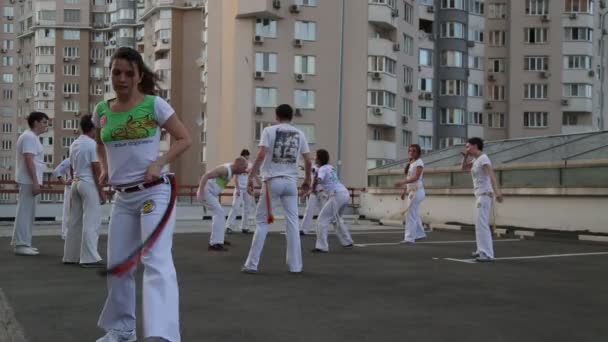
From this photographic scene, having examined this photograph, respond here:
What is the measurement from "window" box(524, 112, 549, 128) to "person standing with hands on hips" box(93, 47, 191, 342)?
73186mm

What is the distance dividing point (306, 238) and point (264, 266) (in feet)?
22.1

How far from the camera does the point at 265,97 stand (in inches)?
2295

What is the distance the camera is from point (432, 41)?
2805 inches

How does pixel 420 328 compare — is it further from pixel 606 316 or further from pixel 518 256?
pixel 518 256

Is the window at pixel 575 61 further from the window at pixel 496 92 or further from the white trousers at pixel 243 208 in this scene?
the white trousers at pixel 243 208

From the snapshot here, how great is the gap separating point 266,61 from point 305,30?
3771mm

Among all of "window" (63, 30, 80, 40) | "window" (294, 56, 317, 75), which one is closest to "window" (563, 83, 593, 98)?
"window" (294, 56, 317, 75)

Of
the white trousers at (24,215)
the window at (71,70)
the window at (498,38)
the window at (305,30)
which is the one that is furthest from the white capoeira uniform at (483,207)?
the window at (71,70)

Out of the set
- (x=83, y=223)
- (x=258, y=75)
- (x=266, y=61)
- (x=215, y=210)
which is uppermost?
(x=266, y=61)

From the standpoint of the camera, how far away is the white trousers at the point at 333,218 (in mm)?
14258

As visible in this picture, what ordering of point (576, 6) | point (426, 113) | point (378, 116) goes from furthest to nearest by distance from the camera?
point (576, 6), point (426, 113), point (378, 116)

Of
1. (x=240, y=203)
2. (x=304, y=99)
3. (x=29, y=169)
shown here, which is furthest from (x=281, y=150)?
(x=304, y=99)

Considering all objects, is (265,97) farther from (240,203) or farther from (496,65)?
(240,203)

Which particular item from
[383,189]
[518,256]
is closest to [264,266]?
[518,256]
